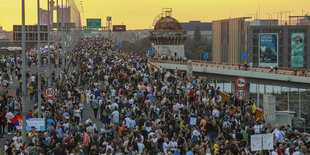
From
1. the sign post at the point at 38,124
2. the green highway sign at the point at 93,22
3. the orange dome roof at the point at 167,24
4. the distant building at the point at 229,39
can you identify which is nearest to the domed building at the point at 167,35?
the orange dome roof at the point at 167,24

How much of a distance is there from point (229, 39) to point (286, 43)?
235 ft

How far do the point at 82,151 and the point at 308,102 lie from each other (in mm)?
77405

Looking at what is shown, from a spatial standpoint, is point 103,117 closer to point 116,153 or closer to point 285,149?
point 116,153

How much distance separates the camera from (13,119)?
21859 mm

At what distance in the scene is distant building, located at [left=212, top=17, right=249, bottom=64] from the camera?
6634 inches

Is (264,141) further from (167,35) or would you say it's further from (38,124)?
(167,35)

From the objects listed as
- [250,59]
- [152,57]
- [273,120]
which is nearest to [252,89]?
[250,59]

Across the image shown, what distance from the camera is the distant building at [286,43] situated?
10400 centimetres

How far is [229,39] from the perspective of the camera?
589 feet

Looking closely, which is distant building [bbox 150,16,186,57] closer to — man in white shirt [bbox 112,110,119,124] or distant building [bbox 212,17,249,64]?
distant building [bbox 212,17,249,64]

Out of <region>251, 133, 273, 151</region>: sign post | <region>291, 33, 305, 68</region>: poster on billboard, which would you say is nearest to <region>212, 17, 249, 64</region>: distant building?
<region>291, 33, 305, 68</region>: poster on billboard

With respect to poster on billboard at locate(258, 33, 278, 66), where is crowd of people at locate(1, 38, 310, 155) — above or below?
below

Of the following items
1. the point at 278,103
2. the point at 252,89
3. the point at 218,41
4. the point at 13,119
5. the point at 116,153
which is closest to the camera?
the point at 116,153

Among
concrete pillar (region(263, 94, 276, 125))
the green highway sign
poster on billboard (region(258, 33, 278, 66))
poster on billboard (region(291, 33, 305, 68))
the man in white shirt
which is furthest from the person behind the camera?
the green highway sign
